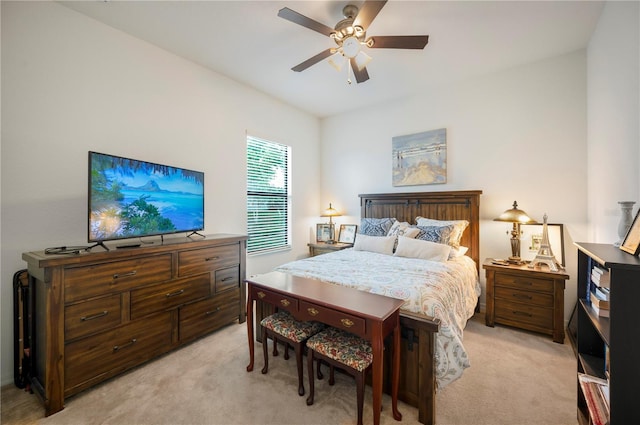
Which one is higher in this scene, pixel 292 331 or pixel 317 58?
pixel 317 58

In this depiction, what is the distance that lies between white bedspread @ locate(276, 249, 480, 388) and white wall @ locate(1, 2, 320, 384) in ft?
5.57

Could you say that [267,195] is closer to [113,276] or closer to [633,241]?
[113,276]

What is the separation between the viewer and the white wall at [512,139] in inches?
113

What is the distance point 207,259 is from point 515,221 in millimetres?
3389

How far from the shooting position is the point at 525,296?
2.73 m

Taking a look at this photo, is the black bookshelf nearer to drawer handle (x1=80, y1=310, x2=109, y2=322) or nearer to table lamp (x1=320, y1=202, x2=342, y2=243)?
drawer handle (x1=80, y1=310, x2=109, y2=322)

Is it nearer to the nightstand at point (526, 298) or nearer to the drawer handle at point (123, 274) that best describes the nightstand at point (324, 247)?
the nightstand at point (526, 298)

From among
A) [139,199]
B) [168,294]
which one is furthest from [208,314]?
[139,199]

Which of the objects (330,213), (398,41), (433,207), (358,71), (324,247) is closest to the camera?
(398,41)

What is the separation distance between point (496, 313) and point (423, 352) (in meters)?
1.83

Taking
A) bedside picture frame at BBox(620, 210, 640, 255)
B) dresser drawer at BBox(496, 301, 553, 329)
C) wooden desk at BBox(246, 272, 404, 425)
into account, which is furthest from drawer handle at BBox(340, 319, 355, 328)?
dresser drawer at BBox(496, 301, 553, 329)

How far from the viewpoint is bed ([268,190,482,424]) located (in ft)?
5.29

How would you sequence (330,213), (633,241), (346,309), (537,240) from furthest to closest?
(330,213) → (537,240) → (346,309) → (633,241)

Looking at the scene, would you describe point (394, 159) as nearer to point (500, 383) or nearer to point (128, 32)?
point (500, 383)
